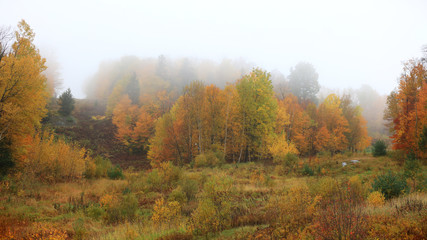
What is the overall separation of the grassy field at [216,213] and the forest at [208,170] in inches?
1.9

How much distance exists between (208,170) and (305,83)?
147 feet

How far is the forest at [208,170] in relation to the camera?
19.8 ft

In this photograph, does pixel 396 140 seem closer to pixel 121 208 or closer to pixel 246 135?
pixel 246 135

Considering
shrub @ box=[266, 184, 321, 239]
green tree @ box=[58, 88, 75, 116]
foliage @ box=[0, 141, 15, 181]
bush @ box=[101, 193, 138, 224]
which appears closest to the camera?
shrub @ box=[266, 184, 321, 239]

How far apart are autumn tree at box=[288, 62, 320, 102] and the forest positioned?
45.7 feet

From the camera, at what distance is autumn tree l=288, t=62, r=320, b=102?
54.2 meters

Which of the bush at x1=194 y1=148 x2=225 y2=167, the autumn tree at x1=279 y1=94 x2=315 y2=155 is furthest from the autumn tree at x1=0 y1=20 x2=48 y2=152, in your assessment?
the autumn tree at x1=279 y1=94 x2=315 y2=155

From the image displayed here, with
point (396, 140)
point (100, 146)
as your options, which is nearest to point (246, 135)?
point (396, 140)

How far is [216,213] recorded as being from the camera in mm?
6488

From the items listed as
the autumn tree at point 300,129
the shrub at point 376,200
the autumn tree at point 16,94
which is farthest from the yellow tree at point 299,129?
the autumn tree at point 16,94

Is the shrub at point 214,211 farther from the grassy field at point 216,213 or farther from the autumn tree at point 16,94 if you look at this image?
the autumn tree at point 16,94

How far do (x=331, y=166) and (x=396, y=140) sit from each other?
864 centimetres

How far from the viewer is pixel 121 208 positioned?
8.96 meters

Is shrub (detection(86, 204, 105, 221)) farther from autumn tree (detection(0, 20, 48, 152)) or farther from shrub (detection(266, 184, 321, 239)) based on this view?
autumn tree (detection(0, 20, 48, 152))
